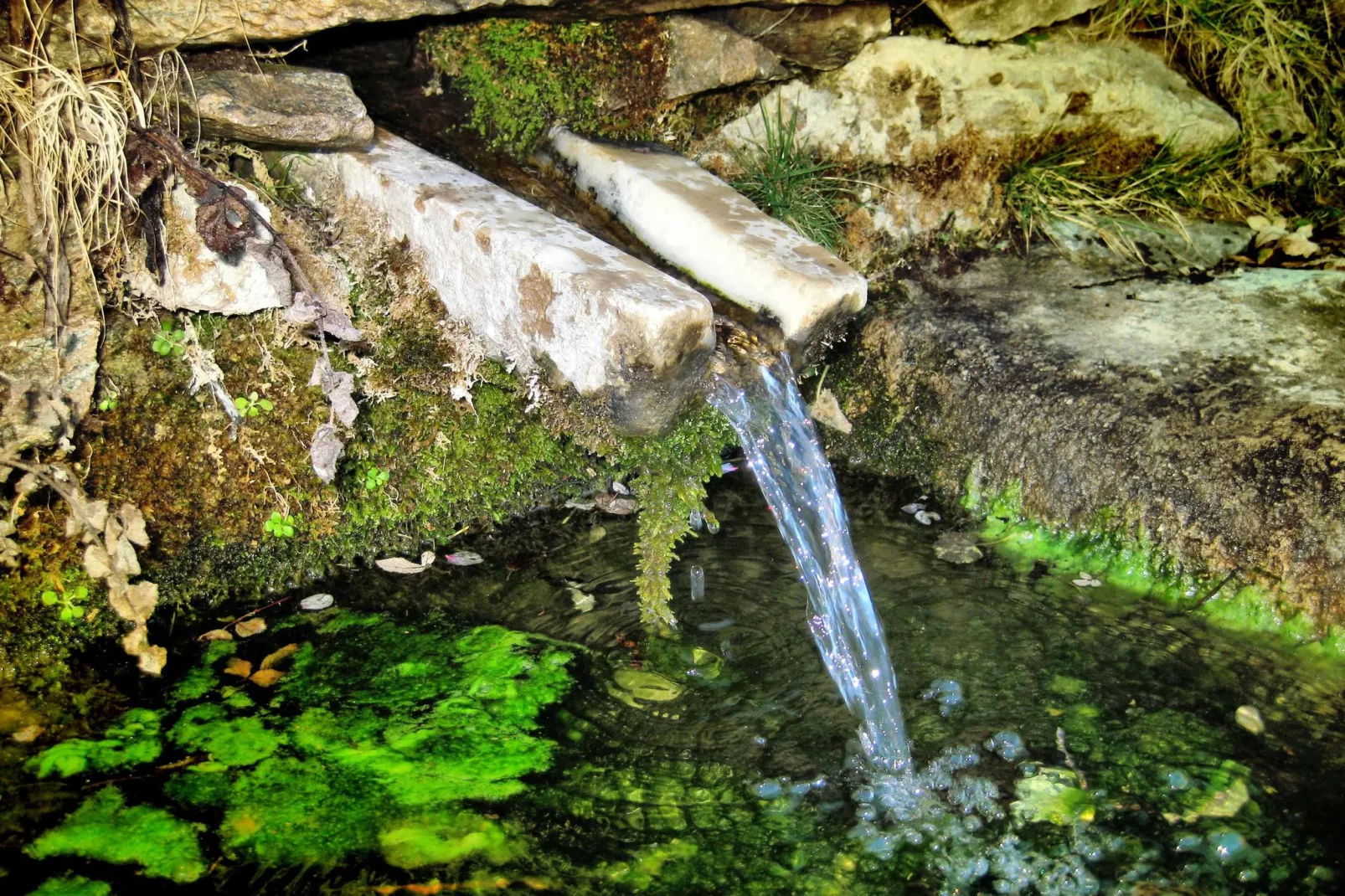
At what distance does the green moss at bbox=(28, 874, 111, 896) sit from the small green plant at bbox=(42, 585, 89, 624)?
3.15ft

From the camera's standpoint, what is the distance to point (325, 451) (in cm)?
344

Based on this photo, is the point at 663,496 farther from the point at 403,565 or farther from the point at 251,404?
the point at 251,404

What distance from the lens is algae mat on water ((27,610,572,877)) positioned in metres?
2.59

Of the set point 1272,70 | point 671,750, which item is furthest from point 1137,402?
point 1272,70

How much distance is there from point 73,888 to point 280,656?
916mm

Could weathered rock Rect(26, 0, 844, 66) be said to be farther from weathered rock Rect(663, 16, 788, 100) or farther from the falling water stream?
the falling water stream

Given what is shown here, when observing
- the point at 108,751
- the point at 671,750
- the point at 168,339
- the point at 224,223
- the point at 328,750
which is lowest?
the point at 671,750

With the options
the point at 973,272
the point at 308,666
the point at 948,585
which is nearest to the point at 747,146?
the point at 973,272

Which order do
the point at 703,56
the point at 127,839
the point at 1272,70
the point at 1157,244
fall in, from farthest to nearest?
the point at 1272,70
the point at 1157,244
the point at 703,56
the point at 127,839

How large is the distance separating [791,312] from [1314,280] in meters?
2.43

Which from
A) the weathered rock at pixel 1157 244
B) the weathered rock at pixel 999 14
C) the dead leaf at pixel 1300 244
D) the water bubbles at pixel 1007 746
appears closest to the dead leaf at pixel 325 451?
the water bubbles at pixel 1007 746

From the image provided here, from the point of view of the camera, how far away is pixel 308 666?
10.5ft

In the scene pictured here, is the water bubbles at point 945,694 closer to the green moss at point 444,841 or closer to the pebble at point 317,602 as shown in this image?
the green moss at point 444,841

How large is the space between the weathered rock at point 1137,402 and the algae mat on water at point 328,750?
180 cm
